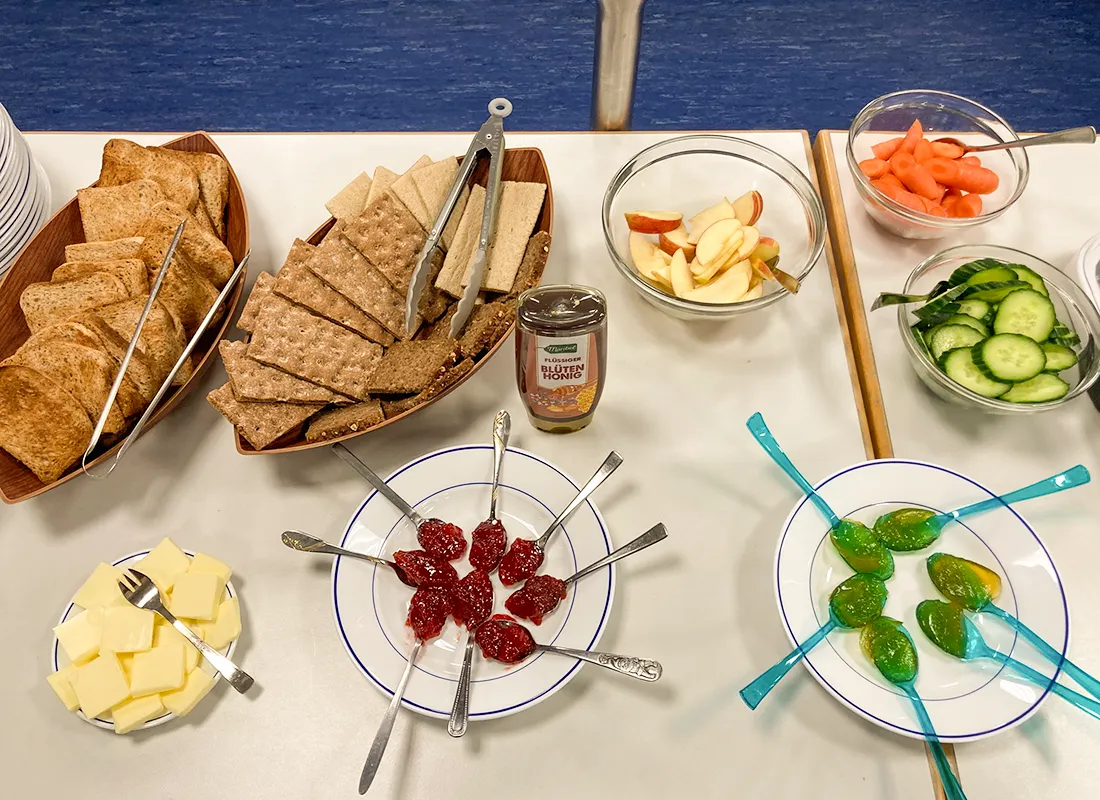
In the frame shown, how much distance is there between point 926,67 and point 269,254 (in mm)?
2246

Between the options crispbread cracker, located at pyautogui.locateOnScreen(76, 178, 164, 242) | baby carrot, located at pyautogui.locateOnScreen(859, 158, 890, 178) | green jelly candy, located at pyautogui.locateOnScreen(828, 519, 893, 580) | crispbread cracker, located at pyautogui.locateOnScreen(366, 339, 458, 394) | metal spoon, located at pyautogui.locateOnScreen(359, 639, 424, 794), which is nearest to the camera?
metal spoon, located at pyautogui.locateOnScreen(359, 639, 424, 794)

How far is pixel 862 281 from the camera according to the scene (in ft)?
4.12

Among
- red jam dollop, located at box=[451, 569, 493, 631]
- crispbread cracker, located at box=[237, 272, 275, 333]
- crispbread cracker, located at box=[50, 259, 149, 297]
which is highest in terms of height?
crispbread cracker, located at box=[50, 259, 149, 297]

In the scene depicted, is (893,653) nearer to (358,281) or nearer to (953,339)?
(953,339)

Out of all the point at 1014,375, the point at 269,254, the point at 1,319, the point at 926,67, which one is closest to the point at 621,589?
the point at 1014,375

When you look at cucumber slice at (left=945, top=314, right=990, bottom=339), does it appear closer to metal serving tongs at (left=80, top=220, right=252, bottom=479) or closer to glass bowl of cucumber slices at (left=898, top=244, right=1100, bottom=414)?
glass bowl of cucumber slices at (left=898, top=244, right=1100, bottom=414)

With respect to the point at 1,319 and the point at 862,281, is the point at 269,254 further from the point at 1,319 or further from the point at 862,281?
the point at 862,281

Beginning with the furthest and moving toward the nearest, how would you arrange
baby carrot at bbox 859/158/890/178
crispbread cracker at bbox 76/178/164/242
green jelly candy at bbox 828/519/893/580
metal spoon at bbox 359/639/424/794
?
1. baby carrot at bbox 859/158/890/178
2. crispbread cracker at bbox 76/178/164/242
3. green jelly candy at bbox 828/519/893/580
4. metal spoon at bbox 359/639/424/794

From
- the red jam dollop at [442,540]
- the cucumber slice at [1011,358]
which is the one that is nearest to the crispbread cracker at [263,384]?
the red jam dollop at [442,540]

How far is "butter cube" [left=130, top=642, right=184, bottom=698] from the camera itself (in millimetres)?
899

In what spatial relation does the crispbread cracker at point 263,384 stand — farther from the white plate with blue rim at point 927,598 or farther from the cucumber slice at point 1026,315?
the cucumber slice at point 1026,315

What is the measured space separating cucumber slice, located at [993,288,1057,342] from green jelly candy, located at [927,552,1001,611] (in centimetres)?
33

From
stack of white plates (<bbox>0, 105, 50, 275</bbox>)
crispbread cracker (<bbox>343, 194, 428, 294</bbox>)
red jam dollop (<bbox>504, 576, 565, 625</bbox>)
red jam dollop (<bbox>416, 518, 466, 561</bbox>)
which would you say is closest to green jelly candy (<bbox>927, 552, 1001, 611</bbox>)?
red jam dollop (<bbox>504, 576, 565, 625</bbox>)

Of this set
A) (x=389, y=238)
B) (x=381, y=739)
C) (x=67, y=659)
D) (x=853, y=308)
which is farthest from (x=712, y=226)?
(x=67, y=659)
